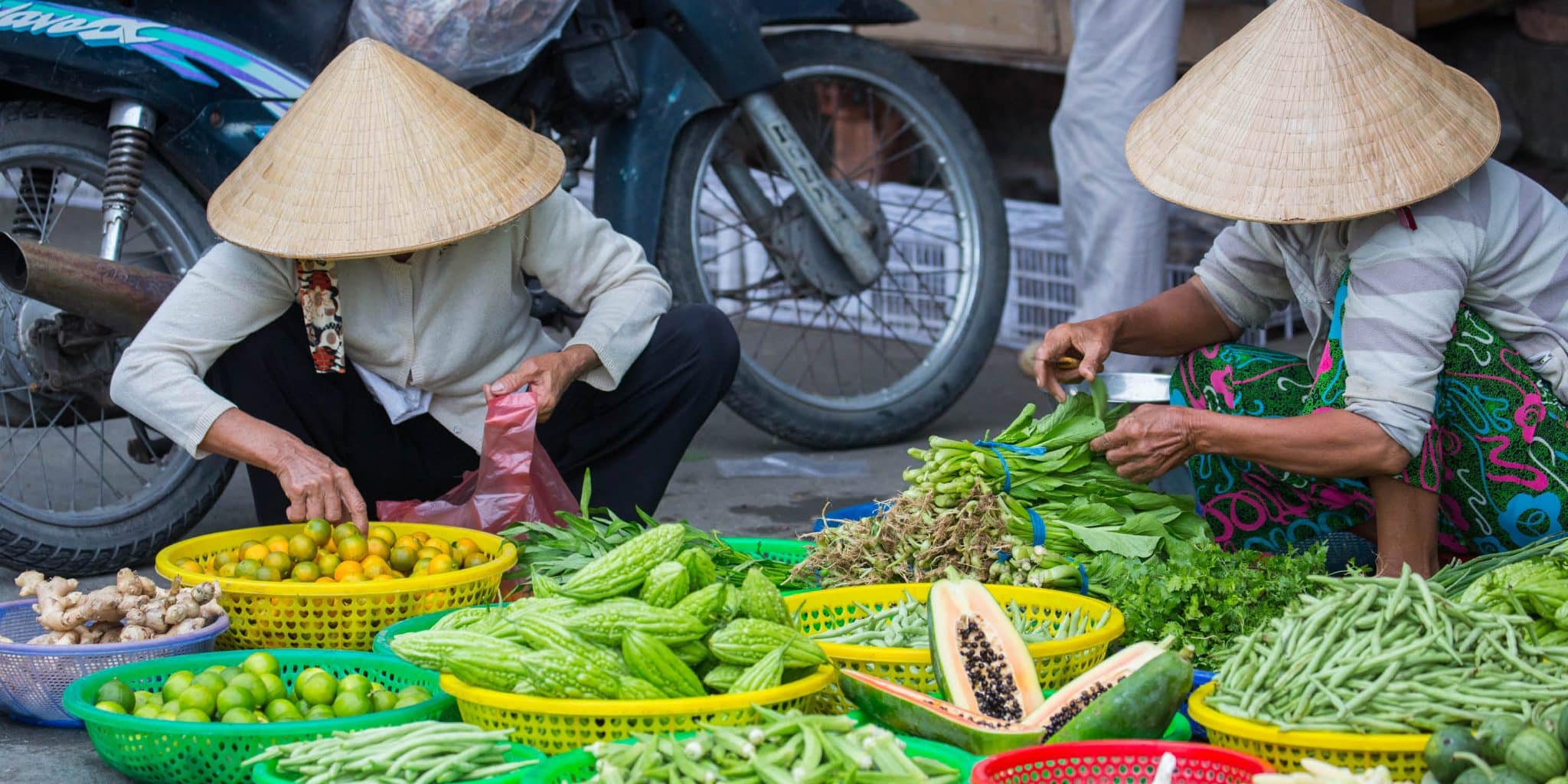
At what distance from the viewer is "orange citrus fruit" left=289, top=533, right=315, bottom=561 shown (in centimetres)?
275

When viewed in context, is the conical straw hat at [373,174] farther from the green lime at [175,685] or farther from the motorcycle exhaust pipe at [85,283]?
the green lime at [175,685]

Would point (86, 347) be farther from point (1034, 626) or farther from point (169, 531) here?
point (1034, 626)

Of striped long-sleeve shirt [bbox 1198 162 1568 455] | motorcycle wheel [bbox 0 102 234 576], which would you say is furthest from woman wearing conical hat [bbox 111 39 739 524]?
striped long-sleeve shirt [bbox 1198 162 1568 455]

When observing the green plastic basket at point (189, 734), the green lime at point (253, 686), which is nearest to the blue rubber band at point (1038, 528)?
the green plastic basket at point (189, 734)

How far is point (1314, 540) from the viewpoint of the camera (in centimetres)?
307

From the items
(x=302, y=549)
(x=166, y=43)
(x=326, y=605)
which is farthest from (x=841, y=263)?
(x=326, y=605)

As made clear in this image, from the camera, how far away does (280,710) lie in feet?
7.39

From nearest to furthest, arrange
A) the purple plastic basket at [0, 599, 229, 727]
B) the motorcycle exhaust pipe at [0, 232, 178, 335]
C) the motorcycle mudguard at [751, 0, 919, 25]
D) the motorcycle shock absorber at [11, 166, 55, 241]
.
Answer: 1. the purple plastic basket at [0, 599, 229, 727]
2. the motorcycle exhaust pipe at [0, 232, 178, 335]
3. the motorcycle shock absorber at [11, 166, 55, 241]
4. the motorcycle mudguard at [751, 0, 919, 25]

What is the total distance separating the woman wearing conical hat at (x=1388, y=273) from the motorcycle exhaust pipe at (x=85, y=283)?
204cm

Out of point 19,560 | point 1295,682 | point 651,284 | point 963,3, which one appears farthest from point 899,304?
point 1295,682

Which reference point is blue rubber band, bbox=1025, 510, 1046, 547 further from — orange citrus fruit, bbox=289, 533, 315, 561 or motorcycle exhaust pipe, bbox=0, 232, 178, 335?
motorcycle exhaust pipe, bbox=0, 232, 178, 335

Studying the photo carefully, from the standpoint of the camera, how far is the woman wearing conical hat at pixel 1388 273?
2605mm

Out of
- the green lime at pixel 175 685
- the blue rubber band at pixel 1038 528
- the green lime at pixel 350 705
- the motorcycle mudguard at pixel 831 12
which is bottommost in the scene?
the green lime at pixel 350 705

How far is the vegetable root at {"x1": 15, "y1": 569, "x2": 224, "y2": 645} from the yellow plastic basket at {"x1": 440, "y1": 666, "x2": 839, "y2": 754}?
66 cm
